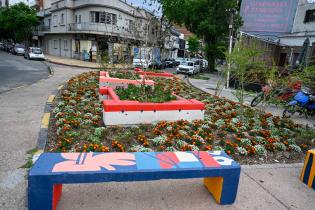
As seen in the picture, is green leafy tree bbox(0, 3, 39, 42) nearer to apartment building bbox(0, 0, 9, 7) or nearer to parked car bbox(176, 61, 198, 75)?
apartment building bbox(0, 0, 9, 7)

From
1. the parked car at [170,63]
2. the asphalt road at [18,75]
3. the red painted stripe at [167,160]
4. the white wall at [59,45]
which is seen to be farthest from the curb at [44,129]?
the white wall at [59,45]

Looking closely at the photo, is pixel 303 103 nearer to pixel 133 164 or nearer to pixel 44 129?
pixel 133 164

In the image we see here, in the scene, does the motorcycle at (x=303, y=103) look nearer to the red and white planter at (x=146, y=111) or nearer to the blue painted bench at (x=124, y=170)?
the red and white planter at (x=146, y=111)

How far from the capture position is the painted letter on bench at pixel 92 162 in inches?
117

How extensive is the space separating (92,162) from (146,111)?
10.1 ft

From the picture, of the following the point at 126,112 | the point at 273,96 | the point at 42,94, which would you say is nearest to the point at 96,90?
the point at 42,94

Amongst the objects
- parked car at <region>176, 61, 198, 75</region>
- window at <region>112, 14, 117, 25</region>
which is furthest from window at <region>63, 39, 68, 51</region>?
parked car at <region>176, 61, 198, 75</region>

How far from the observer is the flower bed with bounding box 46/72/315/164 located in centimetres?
490

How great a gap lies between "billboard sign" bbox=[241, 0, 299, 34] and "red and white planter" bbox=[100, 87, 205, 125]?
682 inches

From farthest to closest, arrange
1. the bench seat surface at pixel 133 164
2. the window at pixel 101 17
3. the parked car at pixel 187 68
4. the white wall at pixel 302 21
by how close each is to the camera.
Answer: the window at pixel 101 17 < the parked car at pixel 187 68 < the white wall at pixel 302 21 < the bench seat surface at pixel 133 164

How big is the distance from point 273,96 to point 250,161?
3.43m

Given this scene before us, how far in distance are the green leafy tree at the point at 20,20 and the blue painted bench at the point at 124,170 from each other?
44.9 m

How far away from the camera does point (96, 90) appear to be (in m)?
9.99

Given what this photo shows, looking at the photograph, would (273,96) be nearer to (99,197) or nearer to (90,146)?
(90,146)
